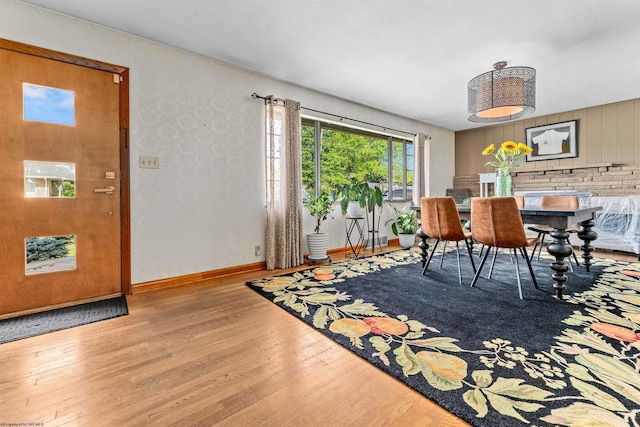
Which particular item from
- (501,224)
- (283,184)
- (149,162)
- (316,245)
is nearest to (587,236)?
(501,224)

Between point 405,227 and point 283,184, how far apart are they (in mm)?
2359

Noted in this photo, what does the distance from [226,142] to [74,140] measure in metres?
1.31

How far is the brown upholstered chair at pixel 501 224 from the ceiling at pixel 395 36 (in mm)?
1560

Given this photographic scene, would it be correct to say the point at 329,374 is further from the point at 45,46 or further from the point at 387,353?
the point at 45,46

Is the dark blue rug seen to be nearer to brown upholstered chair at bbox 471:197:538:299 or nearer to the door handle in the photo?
the door handle

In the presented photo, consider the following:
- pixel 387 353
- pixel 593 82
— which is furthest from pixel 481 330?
pixel 593 82

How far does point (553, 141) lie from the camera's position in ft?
17.3

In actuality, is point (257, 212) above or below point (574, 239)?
above

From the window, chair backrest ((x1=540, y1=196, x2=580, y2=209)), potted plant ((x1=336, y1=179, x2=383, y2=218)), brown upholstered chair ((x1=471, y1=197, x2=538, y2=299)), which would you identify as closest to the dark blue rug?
the window

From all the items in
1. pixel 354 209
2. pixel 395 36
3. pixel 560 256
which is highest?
pixel 395 36

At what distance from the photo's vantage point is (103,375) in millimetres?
1417

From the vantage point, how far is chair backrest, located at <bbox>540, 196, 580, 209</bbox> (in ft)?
11.1

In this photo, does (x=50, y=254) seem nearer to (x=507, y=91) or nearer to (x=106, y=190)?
(x=106, y=190)

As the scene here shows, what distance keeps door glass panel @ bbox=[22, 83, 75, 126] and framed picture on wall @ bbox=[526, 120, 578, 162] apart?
6.86m
